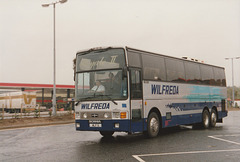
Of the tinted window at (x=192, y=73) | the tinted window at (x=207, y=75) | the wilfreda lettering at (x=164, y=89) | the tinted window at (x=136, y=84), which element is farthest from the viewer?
the tinted window at (x=207, y=75)

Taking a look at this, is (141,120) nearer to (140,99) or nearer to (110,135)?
(140,99)

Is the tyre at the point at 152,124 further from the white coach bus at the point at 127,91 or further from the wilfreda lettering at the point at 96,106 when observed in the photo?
the wilfreda lettering at the point at 96,106

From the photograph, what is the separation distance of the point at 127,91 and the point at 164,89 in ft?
9.18

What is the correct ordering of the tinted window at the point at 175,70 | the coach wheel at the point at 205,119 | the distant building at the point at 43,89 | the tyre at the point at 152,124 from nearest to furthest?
the tyre at the point at 152,124 → the tinted window at the point at 175,70 → the coach wheel at the point at 205,119 → the distant building at the point at 43,89

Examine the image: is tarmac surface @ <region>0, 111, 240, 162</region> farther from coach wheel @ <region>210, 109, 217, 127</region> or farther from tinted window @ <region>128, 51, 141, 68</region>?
coach wheel @ <region>210, 109, 217, 127</region>

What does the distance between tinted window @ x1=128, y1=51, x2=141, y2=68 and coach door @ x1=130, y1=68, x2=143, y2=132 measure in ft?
0.63

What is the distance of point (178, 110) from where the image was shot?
1330 centimetres

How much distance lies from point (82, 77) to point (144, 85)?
235 cm

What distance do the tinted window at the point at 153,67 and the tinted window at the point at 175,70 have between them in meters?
0.45

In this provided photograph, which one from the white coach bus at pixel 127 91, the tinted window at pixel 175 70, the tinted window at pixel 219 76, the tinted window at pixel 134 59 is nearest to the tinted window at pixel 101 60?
the white coach bus at pixel 127 91

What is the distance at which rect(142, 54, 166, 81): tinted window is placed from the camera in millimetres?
11319

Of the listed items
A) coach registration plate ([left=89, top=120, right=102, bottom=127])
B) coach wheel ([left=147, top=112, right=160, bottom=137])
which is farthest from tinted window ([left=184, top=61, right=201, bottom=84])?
coach registration plate ([left=89, top=120, right=102, bottom=127])

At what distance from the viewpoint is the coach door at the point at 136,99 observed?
10172 millimetres

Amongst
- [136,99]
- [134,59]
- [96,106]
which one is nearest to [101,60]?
[134,59]
